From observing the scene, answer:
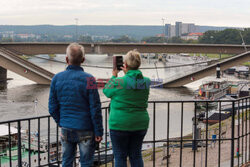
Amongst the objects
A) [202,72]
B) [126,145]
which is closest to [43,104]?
[202,72]

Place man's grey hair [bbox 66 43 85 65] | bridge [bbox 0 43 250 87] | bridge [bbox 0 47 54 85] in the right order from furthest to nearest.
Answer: bridge [bbox 0 43 250 87] < bridge [bbox 0 47 54 85] < man's grey hair [bbox 66 43 85 65]

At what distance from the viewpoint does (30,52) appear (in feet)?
135

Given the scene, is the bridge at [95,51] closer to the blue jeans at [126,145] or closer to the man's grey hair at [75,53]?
the blue jeans at [126,145]

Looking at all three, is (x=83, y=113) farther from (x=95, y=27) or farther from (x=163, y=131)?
(x=95, y=27)

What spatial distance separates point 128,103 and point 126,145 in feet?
1.16

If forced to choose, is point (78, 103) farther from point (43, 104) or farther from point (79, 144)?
point (43, 104)

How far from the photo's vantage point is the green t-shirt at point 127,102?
3244 mm

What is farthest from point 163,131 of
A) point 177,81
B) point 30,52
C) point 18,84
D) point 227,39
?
point 227,39

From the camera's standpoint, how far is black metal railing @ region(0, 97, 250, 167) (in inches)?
164

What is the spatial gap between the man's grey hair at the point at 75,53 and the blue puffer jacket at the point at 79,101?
0.05 m

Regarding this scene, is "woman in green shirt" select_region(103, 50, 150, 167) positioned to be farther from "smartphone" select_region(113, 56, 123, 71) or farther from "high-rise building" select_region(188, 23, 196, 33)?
"high-rise building" select_region(188, 23, 196, 33)

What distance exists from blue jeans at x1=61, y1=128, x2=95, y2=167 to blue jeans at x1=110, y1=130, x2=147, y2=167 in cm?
19

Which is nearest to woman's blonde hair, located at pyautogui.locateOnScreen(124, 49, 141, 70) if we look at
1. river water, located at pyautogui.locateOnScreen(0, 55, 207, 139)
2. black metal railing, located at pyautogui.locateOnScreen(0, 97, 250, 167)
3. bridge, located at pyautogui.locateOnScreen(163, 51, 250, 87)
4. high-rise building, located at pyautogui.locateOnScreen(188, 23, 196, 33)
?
black metal railing, located at pyautogui.locateOnScreen(0, 97, 250, 167)

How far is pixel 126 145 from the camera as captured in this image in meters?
3.36
